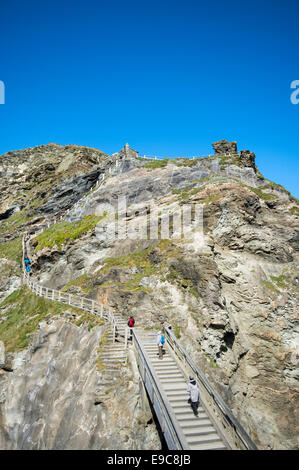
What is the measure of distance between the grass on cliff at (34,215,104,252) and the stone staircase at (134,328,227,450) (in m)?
18.5

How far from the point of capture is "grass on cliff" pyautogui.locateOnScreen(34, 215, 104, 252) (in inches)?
1271

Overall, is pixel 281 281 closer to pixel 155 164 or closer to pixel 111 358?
pixel 111 358

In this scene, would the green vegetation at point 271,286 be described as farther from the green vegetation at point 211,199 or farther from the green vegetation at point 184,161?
the green vegetation at point 184,161

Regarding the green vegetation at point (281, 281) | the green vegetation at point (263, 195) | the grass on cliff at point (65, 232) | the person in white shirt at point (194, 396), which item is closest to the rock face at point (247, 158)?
the green vegetation at point (263, 195)

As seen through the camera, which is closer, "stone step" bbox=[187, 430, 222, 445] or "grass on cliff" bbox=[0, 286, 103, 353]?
"stone step" bbox=[187, 430, 222, 445]

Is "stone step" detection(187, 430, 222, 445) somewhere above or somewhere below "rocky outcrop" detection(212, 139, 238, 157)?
below

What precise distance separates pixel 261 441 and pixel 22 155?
8838 centimetres

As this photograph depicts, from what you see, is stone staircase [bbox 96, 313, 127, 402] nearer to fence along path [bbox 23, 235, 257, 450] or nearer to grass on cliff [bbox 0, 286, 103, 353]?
fence along path [bbox 23, 235, 257, 450]

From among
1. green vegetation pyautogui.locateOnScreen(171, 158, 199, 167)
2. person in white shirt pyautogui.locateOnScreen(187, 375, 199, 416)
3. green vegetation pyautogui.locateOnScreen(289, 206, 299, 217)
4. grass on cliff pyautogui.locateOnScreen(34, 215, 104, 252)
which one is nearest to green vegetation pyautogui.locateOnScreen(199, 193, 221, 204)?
green vegetation pyautogui.locateOnScreen(289, 206, 299, 217)

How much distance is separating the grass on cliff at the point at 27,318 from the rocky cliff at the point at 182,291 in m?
0.24

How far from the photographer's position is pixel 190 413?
37.3 feet

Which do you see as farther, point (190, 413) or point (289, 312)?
point (289, 312)
